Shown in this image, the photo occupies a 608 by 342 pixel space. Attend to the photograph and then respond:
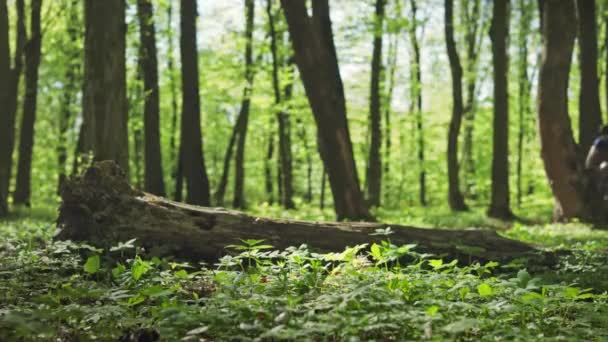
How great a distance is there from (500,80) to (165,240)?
1278 cm

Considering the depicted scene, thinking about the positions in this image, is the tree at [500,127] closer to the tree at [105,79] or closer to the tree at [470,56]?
the tree at [470,56]

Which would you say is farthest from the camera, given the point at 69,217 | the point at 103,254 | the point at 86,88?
the point at 86,88

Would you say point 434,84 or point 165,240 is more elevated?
point 434,84

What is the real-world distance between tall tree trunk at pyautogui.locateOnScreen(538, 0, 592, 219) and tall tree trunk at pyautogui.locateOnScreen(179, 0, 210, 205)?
24.8 feet

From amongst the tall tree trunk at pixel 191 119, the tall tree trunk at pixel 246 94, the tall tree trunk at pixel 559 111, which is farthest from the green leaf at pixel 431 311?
the tall tree trunk at pixel 246 94

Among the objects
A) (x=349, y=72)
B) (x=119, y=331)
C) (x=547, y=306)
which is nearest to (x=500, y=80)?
(x=547, y=306)

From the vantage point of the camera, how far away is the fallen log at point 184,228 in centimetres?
607

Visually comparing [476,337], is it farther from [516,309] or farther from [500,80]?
[500,80]

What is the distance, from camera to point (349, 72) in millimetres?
34188

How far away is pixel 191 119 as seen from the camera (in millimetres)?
14367

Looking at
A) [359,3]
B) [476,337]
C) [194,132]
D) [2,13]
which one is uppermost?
[359,3]

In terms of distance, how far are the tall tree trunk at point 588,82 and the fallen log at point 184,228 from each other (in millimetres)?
9360

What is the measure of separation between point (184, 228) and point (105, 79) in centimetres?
404

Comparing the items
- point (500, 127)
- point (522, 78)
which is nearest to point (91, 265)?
point (500, 127)
